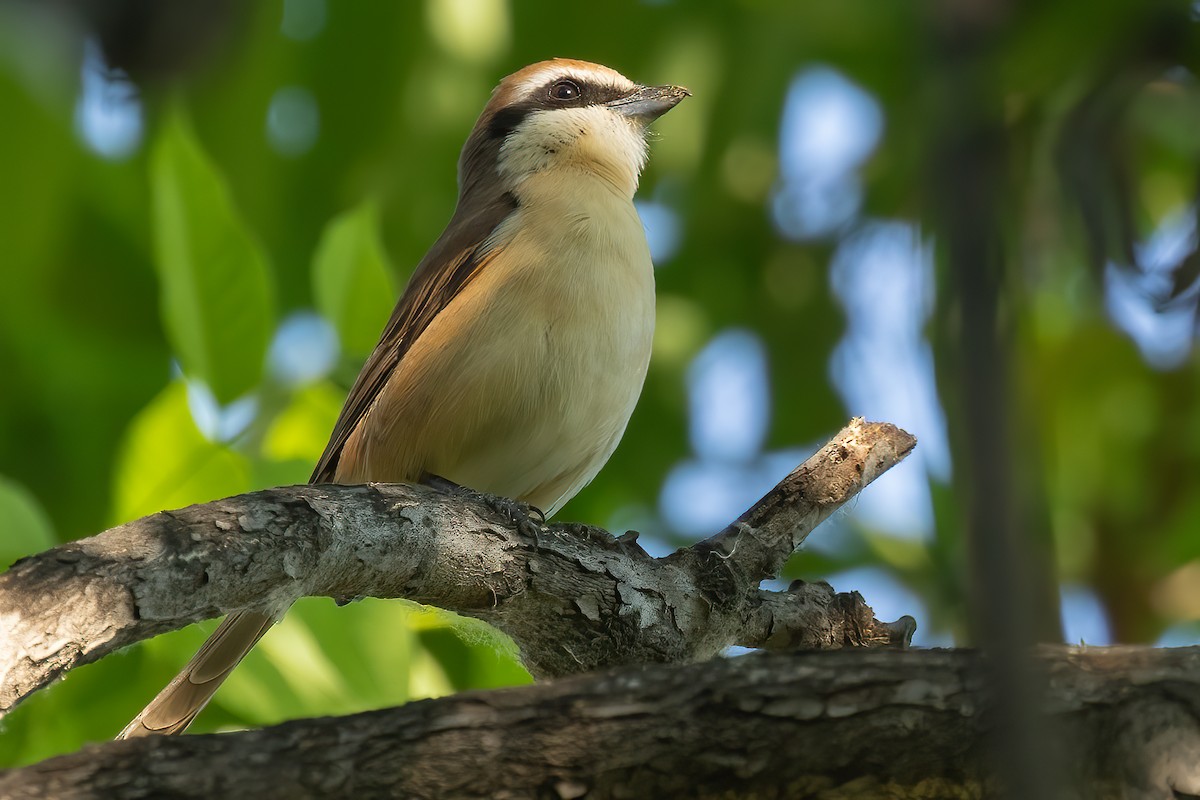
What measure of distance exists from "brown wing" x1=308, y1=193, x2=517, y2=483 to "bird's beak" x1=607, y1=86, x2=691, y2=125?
102cm

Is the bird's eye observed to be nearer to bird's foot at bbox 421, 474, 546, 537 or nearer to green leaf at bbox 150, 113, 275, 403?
green leaf at bbox 150, 113, 275, 403

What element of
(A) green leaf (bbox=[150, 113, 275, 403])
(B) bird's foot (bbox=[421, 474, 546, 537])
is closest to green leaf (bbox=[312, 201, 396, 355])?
(A) green leaf (bbox=[150, 113, 275, 403])

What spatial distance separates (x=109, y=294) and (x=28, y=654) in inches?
245

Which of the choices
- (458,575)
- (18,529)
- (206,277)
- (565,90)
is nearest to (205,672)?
(18,529)

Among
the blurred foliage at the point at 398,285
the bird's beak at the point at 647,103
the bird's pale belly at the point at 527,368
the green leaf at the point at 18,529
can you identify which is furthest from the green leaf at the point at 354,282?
the green leaf at the point at 18,529

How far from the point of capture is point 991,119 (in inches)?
31.5

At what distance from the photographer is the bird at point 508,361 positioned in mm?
4664

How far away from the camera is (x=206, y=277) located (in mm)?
5246

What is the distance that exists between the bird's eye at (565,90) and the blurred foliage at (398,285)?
1.05m

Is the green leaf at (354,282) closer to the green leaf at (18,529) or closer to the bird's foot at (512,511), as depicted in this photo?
the bird's foot at (512,511)

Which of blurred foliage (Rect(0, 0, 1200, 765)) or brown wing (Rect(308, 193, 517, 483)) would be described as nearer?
blurred foliage (Rect(0, 0, 1200, 765))

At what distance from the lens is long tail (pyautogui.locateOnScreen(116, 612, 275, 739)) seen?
14.5 ft

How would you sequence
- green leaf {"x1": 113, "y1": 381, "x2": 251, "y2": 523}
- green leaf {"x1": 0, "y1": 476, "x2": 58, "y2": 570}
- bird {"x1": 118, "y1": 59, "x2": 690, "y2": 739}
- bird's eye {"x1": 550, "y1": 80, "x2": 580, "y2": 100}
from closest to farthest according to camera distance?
green leaf {"x1": 0, "y1": 476, "x2": 58, "y2": 570}, bird {"x1": 118, "y1": 59, "x2": 690, "y2": 739}, green leaf {"x1": 113, "y1": 381, "x2": 251, "y2": 523}, bird's eye {"x1": 550, "y1": 80, "x2": 580, "y2": 100}

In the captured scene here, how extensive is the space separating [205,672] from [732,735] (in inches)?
99.9
